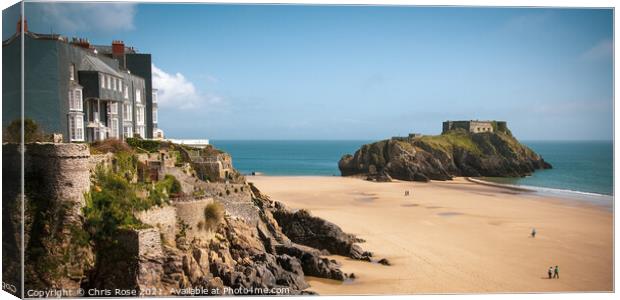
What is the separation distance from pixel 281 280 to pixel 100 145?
5.67 metres

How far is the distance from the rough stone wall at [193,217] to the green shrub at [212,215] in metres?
0.12

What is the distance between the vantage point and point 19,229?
12211mm

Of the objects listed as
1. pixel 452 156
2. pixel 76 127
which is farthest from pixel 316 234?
pixel 452 156

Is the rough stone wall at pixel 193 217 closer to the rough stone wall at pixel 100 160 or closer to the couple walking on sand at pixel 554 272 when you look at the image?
the rough stone wall at pixel 100 160

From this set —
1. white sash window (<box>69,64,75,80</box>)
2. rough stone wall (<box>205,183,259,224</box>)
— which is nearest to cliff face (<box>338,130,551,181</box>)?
rough stone wall (<box>205,183,259,224</box>)

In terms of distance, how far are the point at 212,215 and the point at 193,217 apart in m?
0.66

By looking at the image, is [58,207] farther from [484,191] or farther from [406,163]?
[406,163]

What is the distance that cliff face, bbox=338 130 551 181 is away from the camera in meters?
47.7

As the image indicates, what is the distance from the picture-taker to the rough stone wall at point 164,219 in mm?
12938

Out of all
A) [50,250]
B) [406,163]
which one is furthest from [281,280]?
[406,163]

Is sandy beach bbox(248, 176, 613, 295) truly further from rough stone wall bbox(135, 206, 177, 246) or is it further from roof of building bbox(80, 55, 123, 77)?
roof of building bbox(80, 55, 123, 77)

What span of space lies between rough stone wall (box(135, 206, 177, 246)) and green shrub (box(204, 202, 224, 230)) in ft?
3.27

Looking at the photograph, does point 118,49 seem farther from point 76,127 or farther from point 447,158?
point 447,158

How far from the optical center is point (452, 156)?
50.4m
